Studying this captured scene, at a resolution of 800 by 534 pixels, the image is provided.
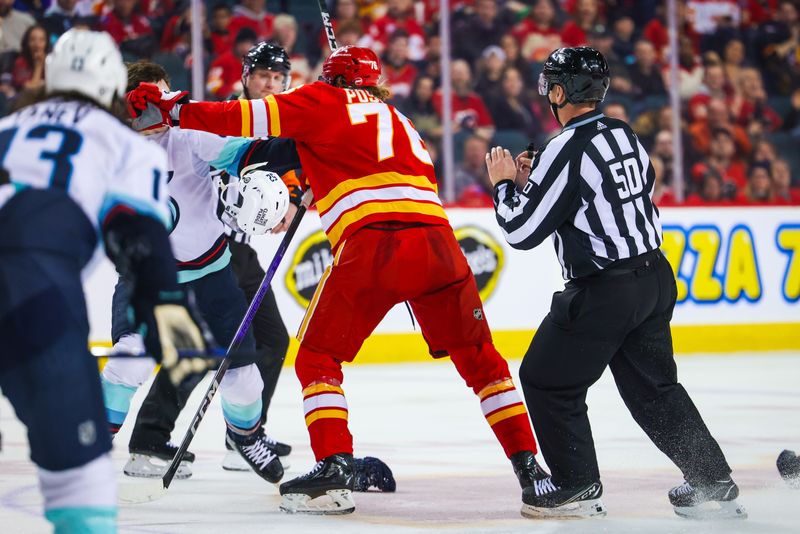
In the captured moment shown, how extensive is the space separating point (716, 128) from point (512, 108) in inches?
68.3

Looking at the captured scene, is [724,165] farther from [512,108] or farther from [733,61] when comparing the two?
[512,108]

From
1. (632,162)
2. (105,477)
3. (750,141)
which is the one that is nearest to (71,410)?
(105,477)

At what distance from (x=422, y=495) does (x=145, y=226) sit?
198 centimetres

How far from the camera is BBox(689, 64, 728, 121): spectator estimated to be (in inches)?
387

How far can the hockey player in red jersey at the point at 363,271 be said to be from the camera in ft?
12.0

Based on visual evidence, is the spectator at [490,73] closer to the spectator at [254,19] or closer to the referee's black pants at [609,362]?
the spectator at [254,19]

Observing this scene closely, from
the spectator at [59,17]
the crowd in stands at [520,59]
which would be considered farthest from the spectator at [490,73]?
the spectator at [59,17]

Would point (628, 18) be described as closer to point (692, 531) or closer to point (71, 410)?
point (692, 531)

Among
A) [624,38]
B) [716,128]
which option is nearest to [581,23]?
[624,38]

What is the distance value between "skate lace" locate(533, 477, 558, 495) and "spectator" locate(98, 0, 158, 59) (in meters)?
5.35

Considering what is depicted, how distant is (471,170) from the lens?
8.62 m

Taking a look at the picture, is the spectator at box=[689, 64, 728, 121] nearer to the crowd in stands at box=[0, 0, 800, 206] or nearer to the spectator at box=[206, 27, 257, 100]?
the crowd in stands at box=[0, 0, 800, 206]

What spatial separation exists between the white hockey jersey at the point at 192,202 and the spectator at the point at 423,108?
438 cm

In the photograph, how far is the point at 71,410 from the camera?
6.99ft
